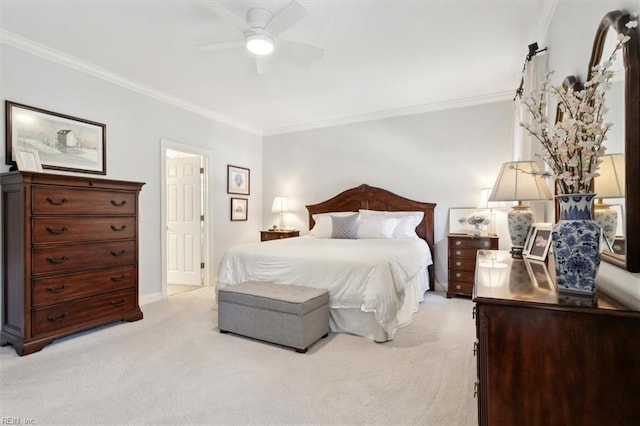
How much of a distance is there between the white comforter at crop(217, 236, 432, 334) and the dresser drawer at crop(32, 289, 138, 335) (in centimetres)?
94

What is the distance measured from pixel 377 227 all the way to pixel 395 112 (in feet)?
5.90

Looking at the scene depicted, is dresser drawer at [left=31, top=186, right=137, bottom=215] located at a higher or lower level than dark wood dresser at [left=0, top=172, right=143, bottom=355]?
higher

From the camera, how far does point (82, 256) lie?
292 cm

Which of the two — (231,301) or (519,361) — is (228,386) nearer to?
(231,301)

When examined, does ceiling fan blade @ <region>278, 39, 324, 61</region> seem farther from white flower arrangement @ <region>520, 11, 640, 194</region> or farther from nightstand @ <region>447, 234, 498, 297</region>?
nightstand @ <region>447, 234, 498, 297</region>

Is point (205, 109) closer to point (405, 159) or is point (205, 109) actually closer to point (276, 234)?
A: point (276, 234)

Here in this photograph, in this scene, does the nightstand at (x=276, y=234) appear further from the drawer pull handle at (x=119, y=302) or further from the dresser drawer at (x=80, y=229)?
the drawer pull handle at (x=119, y=302)

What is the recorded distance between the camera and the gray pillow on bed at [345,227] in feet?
14.5

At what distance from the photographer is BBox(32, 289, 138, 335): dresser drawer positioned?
8.64 feet

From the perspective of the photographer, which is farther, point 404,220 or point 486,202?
point 404,220

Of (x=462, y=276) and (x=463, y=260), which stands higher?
(x=463, y=260)

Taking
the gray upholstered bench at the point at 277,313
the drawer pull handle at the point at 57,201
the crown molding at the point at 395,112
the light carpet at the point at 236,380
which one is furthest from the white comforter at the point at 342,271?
the crown molding at the point at 395,112

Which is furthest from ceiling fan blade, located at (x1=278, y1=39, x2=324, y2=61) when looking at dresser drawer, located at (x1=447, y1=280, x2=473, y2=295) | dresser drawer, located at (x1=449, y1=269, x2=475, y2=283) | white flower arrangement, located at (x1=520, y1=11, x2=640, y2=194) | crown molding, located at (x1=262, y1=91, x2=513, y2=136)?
dresser drawer, located at (x1=447, y1=280, x2=473, y2=295)

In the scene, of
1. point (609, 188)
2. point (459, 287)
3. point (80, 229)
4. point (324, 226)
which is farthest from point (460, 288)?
point (80, 229)
